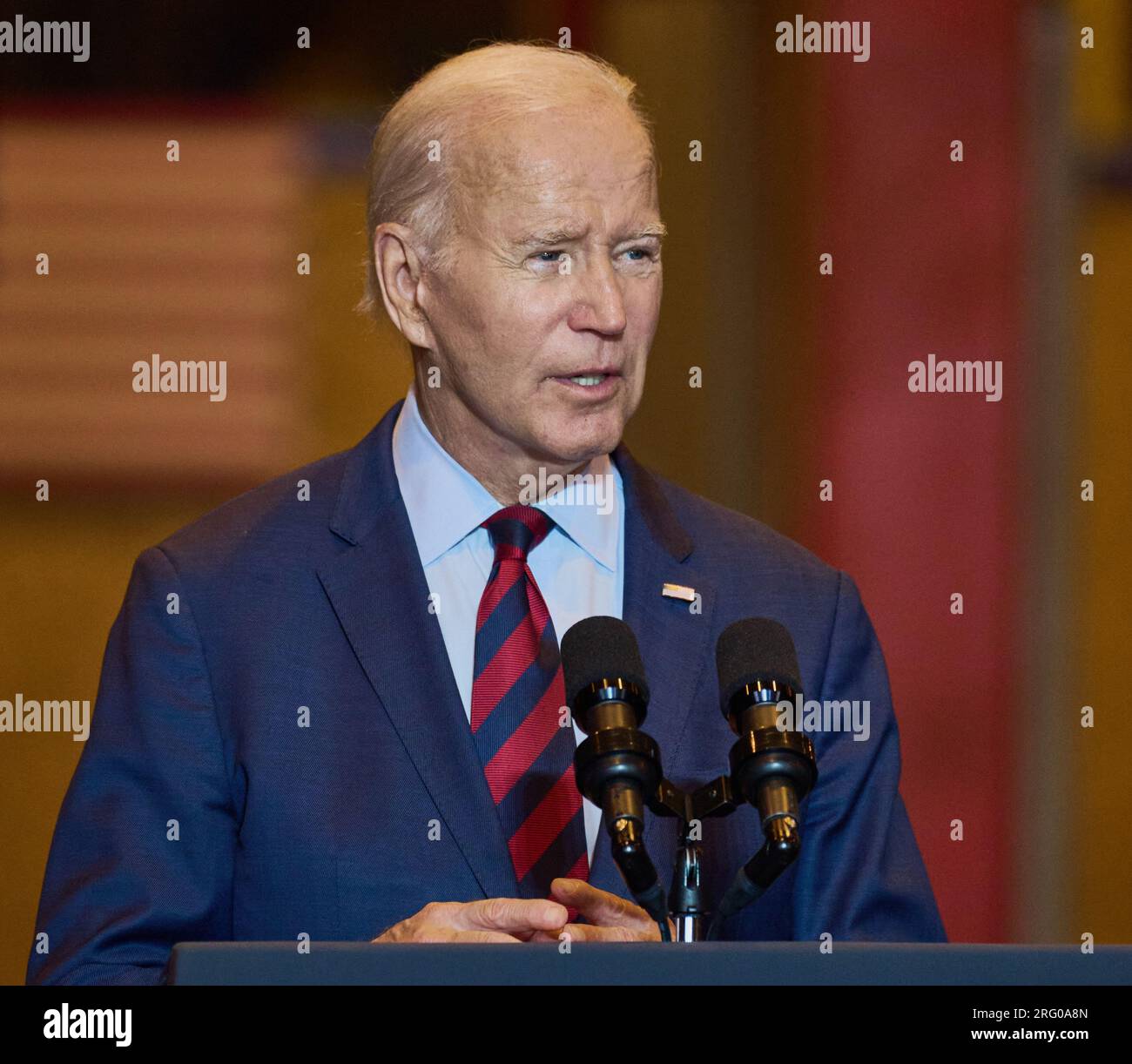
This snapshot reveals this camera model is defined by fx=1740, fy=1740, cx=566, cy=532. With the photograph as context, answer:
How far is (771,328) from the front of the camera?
339cm

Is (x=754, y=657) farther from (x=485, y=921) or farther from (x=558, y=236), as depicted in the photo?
(x=558, y=236)

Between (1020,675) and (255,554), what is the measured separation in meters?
1.88

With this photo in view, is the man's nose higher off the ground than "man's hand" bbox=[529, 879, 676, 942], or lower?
higher

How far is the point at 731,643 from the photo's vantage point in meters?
1.30

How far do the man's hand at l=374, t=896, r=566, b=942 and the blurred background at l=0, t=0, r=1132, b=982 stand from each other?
1854 mm

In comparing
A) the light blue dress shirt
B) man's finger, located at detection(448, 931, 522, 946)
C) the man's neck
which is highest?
the man's neck

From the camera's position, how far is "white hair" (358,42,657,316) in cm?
180

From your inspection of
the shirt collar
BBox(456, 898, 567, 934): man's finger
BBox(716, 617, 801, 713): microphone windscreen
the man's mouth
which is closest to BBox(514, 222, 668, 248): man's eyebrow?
the man's mouth

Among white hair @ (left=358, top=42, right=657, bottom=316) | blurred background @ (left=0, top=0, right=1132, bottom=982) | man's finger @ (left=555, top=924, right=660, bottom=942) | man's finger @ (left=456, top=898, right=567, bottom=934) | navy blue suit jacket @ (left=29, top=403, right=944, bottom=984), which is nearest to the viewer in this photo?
man's finger @ (left=456, top=898, right=567, bottom=934)

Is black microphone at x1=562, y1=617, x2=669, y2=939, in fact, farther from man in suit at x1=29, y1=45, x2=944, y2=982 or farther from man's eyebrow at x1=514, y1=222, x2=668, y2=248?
man's eyebrow at x1=514, y1=222, x2=668, y2=248

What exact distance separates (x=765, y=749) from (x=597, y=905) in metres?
0.42

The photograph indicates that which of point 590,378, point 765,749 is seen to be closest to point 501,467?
point 590,378
